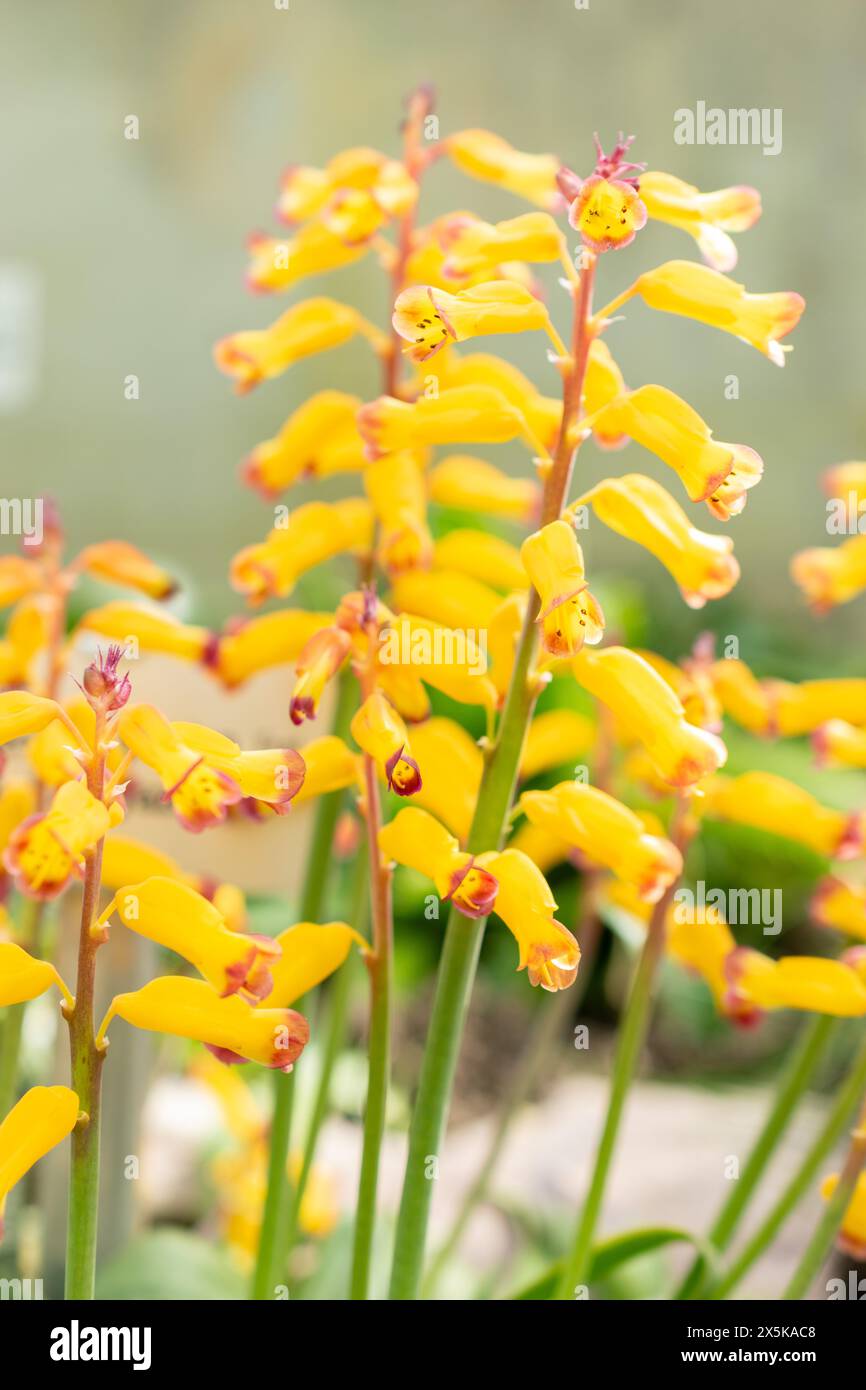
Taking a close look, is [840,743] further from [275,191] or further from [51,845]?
[275,191]

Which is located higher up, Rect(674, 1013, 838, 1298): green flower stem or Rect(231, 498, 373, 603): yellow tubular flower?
Rect(231, 498, 373, 603): yellow tubular flower

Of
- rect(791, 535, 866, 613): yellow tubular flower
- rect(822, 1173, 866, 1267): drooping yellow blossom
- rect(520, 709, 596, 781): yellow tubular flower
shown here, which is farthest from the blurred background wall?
rect(822, 1173, 866, 1267): drooping yellow blossom

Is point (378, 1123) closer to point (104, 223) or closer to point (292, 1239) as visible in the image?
point (292, 1239)

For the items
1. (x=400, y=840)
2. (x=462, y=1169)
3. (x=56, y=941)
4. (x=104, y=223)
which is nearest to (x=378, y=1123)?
(x=400, y=840)

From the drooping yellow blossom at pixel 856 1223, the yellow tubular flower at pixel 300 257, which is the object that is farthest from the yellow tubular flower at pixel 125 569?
the drooping yellow blossom at pixel 856 1223

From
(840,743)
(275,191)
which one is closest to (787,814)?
(840,743)

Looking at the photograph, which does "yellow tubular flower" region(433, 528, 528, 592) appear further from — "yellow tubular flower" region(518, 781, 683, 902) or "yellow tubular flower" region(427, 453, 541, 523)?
"yellow tubular flower" region(518, 781, 683, 902)

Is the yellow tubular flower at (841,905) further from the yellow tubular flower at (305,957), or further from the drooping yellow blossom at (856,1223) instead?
the yellow tubular flower at (305,957)

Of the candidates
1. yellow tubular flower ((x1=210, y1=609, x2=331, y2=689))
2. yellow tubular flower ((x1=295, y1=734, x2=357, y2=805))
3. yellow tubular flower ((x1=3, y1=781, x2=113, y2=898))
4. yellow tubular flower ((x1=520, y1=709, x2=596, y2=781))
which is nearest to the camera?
yellow tubular flower ((x1=3, y1=781, x2=113, y2=898))
